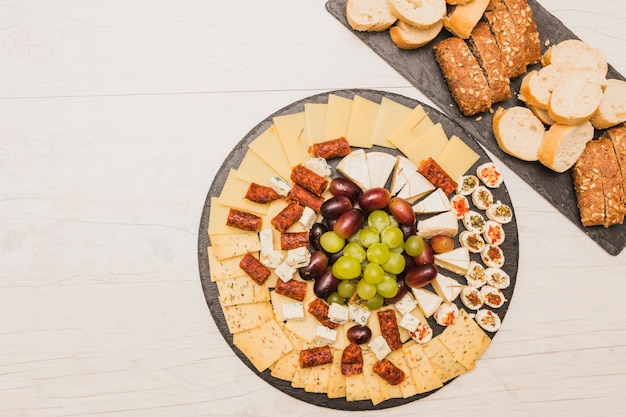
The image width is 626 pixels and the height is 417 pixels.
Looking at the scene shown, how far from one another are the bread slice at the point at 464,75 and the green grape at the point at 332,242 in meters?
0.67

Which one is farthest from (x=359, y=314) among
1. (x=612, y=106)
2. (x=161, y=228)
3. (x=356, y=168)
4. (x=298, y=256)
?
(x=612, y=106)

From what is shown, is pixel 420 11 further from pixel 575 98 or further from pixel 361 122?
pixel 575 98

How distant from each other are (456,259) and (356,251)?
38cm

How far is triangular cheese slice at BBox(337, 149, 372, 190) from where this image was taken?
2.04 m

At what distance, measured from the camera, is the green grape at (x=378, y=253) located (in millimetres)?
1895

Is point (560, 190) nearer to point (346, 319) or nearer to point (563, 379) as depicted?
point (563, 379)

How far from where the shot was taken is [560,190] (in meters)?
2.19

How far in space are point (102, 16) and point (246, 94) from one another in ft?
1.97

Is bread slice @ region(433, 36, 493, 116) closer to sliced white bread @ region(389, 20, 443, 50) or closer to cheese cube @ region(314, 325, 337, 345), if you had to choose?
sliced white bread @ region(389, 20, 443, 50)

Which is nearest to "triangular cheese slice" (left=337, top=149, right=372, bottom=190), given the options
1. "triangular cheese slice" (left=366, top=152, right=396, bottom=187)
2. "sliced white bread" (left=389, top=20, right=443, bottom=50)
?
"triangular cheese slice" (left=366, top=152, right=396, bottom=187)

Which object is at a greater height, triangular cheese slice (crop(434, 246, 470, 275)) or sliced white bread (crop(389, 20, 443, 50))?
sliced white bread (crop(389, 20, 443, 50))

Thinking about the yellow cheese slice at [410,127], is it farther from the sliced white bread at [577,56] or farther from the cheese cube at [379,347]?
the cheese cube at [379,347]

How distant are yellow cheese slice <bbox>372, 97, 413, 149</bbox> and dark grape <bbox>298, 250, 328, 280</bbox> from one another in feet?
1.50

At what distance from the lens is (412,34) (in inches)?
83.4
